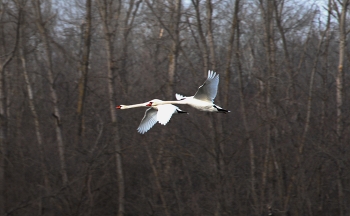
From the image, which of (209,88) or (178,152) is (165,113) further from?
(178,152)

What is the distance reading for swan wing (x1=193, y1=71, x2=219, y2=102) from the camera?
11.2m

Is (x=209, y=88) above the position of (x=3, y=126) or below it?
above

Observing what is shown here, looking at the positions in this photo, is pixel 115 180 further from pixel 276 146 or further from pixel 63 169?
pixel 276 146

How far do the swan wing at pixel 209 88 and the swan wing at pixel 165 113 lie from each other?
574mm

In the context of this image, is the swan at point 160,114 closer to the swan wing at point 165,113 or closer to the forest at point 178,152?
the swan wing at point 165,113

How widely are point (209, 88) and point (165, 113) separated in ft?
3.06

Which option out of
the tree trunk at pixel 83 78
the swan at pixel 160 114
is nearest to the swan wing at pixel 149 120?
the swan at pixel 160 114

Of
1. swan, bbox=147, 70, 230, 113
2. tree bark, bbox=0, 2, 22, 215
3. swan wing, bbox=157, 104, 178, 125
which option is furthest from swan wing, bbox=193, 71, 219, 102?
tree bark, bbox=0, 2, 22, 215

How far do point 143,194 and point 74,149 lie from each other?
2.15 meters

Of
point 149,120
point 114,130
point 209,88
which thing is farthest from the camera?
point 114,130

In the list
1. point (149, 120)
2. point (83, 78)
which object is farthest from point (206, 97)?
point (83, 78)

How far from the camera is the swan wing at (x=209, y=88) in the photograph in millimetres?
11203

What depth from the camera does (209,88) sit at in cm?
1126

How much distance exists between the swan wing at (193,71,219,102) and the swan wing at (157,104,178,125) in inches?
22.6
